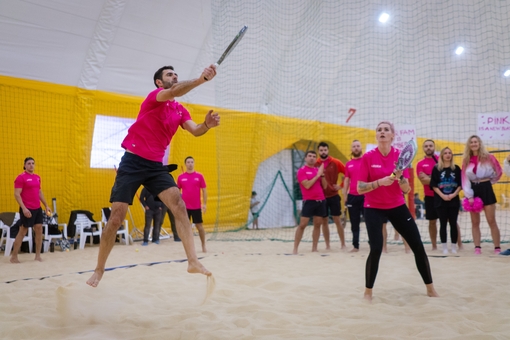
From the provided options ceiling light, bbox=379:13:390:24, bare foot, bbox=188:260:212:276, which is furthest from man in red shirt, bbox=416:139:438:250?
ceiling light, bbox=379:13:390:24

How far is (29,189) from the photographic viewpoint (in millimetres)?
7270

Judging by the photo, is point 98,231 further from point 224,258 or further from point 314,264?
point 314,264

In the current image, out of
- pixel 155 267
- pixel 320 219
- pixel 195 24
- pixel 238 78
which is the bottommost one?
pixel 155 267

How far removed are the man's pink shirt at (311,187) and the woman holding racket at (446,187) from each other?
5.74 ft

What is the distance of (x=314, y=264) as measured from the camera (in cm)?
Result: 595

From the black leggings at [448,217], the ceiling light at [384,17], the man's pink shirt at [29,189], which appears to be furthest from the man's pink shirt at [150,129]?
the ceiling light at [384,17]

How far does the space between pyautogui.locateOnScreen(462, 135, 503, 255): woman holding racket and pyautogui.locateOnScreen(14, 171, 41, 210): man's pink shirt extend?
685 centimetres

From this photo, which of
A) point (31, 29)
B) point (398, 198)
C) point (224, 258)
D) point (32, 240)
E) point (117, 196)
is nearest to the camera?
point (117, 196)

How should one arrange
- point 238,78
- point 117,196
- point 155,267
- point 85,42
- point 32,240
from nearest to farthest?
point 117,196 → point 155,267 → point 32,240 → point 85,42 → point 238,78

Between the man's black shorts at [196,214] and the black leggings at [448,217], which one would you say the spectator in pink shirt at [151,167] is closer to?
the man's black shorts at [196,214]

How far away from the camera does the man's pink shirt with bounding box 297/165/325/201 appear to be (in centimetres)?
724

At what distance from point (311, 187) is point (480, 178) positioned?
8.30 ft

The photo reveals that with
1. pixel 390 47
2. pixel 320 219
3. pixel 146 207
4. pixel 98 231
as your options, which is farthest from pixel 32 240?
pixel 390 47

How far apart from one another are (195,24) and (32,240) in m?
6.27
